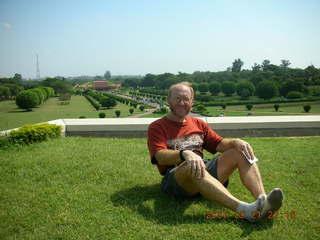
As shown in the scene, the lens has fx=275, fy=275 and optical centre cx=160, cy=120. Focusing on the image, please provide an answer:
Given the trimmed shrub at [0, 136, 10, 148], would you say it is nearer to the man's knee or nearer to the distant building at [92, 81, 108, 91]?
the man's knee

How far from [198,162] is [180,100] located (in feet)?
2.33

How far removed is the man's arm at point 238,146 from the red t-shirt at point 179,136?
0.09 meters

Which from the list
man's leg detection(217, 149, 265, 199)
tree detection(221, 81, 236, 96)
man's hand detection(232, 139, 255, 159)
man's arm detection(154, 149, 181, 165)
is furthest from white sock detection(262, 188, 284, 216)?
tree detection(221, 81, 236, 96)

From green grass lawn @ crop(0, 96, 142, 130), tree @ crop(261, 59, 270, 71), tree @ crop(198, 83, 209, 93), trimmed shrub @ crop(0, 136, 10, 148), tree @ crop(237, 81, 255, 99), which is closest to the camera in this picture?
trimmed shrub @ crop(0, 136, 10, 148)

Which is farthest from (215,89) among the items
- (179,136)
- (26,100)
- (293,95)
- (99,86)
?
(179,136)

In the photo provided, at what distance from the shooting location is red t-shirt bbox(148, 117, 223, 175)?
256cm

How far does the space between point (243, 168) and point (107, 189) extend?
60.8 inches

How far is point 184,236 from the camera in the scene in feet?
6.93

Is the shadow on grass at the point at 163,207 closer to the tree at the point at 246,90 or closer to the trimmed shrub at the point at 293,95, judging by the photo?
the trimmed shrub at the point at 293,95

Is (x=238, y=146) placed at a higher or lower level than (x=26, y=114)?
higher

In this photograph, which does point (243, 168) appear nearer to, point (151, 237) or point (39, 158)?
point (151, 237)

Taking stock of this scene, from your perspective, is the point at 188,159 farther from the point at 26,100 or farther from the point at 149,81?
the point at 149,81

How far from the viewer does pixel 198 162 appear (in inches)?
84.4

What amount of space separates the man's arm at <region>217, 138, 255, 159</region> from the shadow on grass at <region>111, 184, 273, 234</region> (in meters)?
0.56
